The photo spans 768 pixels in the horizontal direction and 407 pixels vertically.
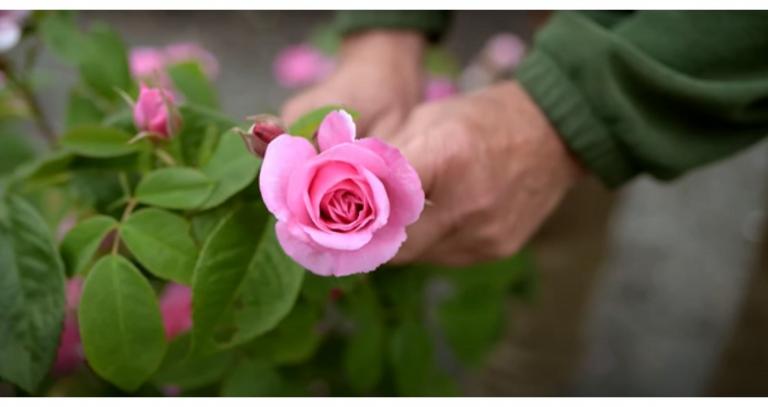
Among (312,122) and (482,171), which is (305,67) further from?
(312,122)

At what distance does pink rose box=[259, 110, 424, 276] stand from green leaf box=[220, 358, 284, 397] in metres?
0.25

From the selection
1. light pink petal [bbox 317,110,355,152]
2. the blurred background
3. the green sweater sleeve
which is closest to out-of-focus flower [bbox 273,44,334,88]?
the blurred background

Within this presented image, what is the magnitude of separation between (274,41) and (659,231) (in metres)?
1.19

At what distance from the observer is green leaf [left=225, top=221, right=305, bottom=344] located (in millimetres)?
485

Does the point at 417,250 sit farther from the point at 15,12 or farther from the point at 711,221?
the point at 711,221

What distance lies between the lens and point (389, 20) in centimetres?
84

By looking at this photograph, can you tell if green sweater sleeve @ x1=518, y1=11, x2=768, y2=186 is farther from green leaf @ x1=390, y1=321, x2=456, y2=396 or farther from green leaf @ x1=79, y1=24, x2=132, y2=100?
green leaf @ x1=79, y1=24, x2=132, y2=100

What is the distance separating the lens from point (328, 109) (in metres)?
0.48

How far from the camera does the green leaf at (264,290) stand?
485 mm

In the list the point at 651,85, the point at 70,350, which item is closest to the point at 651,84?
the point at 651,85

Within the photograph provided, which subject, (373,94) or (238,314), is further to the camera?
(373,94)

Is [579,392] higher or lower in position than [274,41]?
lower

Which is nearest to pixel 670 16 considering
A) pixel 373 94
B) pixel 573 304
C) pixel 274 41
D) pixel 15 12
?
pixel 373 94

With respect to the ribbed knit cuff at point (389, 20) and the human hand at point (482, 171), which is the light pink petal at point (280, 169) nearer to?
the human hand at point (482, 171)
